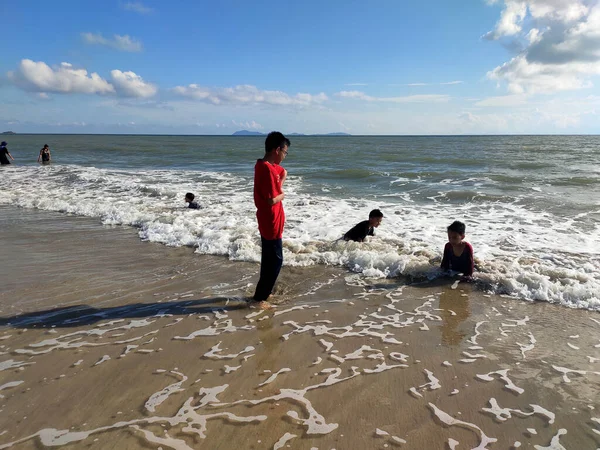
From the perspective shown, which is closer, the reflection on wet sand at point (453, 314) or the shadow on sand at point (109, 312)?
the reflection on wet sand at point (453, 314)

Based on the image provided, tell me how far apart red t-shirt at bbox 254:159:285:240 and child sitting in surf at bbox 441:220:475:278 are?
8.86ft

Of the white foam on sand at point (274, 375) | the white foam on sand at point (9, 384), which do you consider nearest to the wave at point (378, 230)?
the white foam on sand at point (274, 375)

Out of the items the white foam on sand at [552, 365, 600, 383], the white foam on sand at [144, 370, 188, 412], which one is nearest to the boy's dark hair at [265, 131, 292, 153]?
the white foam on sand at [144, 370, 188, 412]

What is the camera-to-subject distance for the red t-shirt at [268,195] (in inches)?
163

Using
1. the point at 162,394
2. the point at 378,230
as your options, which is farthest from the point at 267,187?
the point at 378,230

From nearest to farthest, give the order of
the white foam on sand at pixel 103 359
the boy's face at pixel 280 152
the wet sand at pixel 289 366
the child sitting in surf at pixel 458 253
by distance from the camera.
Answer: the wet sand at pixel 289 366 → the white foam on sand at pixel 103 359 → the boy's face at pixel 280 152 → the child sitting in surf at pixel 458 253

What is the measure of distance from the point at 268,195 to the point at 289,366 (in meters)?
1.75

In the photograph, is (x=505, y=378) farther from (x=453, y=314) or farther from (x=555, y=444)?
(x=453, y=314)

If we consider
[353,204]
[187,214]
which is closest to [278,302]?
[187,214]

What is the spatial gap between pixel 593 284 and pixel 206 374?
208 inches

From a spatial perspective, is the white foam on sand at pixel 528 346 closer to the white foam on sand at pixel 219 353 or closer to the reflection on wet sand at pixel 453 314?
the reflection on wet sand at pixel 453 314

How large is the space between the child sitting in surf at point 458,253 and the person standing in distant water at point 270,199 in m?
2.69

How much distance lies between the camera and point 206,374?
11.0 ft

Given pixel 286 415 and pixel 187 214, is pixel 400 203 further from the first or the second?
pixel 286 415
